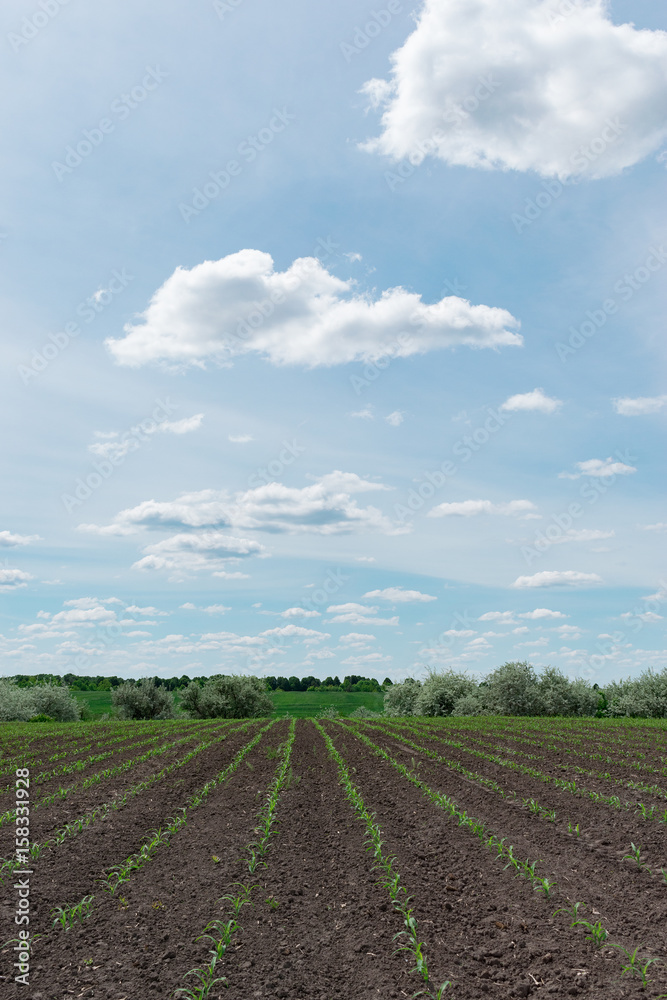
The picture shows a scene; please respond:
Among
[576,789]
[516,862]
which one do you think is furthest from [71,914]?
[576,789]

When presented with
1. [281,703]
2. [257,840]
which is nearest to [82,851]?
[257,840]

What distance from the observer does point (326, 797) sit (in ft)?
53.7

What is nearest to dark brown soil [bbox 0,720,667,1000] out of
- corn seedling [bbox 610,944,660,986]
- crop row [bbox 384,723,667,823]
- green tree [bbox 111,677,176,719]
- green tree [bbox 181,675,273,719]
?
corn seedling [bbox 610,944,660,986]

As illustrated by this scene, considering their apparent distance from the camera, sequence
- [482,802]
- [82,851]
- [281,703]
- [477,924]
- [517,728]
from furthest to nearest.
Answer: [281,703] < [517,728] < [482,802] < [82,851] < [477,924]

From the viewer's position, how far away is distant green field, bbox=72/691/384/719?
102 meters

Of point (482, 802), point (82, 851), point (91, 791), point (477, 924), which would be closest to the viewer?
point (477, 924)

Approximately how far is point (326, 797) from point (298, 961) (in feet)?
29.7

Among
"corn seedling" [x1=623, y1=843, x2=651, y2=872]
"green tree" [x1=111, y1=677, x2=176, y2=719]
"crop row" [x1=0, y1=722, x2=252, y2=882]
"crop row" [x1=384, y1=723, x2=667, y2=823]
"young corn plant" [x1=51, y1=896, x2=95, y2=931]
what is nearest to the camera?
"young corn plant" [x1=51, y1=896, x2=95, y2=931]

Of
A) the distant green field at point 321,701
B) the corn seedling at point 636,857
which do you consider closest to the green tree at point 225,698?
the distant green field at point 321,701

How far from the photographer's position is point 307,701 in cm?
12106

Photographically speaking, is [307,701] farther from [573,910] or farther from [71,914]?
[573,910]

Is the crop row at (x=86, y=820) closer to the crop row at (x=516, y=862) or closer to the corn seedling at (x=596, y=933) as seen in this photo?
the crop row at (x=516, y=862)

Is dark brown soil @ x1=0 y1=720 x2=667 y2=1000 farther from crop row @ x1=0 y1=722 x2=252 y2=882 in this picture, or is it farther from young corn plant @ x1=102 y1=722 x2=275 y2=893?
crop row @ x1=0 y1=722 x2=252 y2=882

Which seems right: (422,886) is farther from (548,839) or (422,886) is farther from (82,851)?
(82,851)
